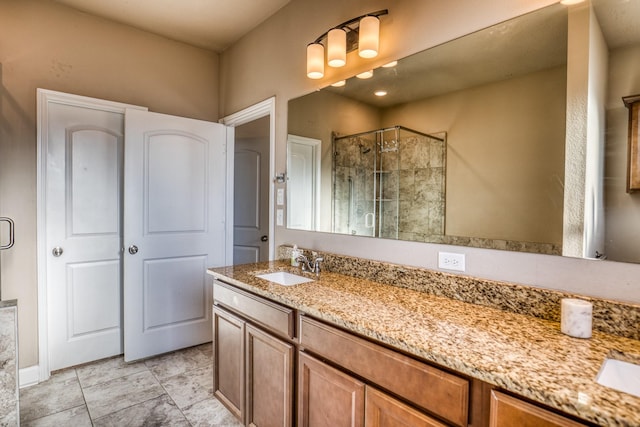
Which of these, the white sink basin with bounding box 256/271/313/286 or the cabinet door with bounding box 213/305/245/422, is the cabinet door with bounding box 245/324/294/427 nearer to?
the cabinet door with bounding box 213/305/245/422

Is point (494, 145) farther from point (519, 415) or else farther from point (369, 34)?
point (519, 415)

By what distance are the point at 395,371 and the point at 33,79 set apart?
303 centimetres

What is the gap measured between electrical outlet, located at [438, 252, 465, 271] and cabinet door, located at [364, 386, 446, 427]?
26.0 inches

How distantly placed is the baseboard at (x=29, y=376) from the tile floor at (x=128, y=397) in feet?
0.15

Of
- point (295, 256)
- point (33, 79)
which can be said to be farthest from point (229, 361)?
point (33, 79)

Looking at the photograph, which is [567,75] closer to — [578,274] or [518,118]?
[518,118]

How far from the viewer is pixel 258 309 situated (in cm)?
160

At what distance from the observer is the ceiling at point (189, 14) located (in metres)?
2.41

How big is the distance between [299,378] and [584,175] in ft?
4.40

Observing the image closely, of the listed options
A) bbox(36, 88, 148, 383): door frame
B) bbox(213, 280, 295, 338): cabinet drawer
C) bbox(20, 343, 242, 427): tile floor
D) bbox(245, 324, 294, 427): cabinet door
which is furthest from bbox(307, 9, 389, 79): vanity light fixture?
bbox(20, 343, 242, 427): tile floor

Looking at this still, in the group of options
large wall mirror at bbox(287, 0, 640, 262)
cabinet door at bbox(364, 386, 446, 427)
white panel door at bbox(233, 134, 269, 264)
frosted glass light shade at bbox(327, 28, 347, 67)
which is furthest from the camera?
white panel door at bbox(233, 134, 269, 264)

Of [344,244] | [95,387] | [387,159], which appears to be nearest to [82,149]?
[95,387]

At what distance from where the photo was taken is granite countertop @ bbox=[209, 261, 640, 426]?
27.9 inches

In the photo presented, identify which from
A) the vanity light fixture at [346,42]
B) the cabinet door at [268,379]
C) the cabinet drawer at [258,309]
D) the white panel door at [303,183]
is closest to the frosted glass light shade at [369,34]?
the vanity light fixture at [346,42]
